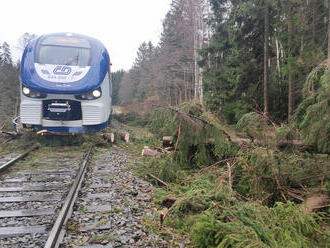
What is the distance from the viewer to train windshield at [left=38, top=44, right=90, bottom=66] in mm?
8984

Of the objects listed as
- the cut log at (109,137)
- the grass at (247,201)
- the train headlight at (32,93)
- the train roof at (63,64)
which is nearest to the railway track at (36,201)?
the grass at (247,201)

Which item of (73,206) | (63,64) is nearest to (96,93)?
(63,64)

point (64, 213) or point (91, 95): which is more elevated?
point (91, 95)

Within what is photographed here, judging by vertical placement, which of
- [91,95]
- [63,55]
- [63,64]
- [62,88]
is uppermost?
[63,55]

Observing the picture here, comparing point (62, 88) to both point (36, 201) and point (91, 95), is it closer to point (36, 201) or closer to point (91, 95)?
point (91, 95)

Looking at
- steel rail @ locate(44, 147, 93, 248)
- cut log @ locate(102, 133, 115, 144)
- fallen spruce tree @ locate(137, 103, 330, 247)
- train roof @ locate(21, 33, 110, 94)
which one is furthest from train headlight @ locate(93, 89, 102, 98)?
steel rail @ locate(44, 147, 93, 248)

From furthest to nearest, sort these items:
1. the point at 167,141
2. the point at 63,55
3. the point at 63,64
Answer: the point at 63,55
the point at 63,64
the point at 167,141


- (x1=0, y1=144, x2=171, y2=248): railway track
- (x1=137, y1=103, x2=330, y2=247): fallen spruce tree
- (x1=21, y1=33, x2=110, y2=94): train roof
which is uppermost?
(x1=21, y1=33, x2=110, y2=94): train roof

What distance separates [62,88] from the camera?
8.37m

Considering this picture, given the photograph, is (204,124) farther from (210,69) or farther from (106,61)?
(210,69)

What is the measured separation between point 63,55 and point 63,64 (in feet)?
1.44

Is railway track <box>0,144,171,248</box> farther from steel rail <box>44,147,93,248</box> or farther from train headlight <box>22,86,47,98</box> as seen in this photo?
train headlight <box>22,86,47,98</box>

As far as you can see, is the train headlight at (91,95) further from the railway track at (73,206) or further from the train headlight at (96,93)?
the railway track at (73,206)

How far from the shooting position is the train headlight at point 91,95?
8.66 meters
